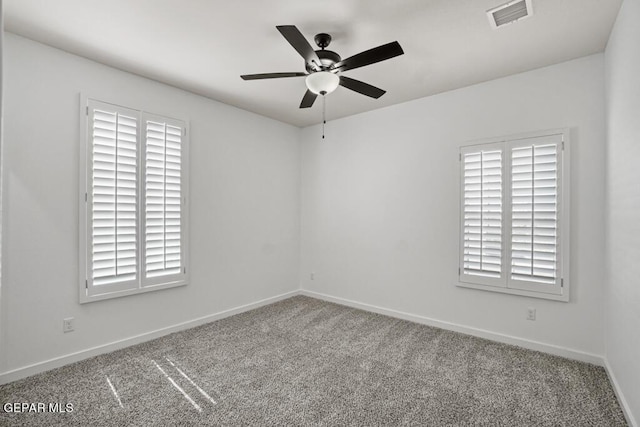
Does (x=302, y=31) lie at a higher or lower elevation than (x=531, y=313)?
higher

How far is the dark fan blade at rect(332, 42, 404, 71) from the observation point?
2.34 metres

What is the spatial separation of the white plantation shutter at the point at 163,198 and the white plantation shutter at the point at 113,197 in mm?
140

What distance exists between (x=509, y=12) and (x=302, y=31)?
1.53m

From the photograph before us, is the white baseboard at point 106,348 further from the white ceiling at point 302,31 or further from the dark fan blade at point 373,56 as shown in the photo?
the dark fan blade at point 373,56

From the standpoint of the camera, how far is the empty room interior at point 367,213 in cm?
252

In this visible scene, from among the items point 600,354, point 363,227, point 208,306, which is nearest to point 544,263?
point 600,354

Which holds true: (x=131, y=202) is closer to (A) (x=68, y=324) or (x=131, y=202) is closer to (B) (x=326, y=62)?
(A) (x=68, y=324)

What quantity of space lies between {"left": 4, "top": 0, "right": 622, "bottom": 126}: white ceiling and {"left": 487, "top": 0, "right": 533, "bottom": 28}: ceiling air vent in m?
0.07

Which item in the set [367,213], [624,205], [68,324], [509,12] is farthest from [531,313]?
[68,324]

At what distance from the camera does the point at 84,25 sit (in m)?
2.70

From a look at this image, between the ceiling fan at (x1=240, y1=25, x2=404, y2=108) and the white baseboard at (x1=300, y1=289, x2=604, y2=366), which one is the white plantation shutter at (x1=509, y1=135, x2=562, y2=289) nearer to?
the white baseboard at (x1=300, y1=289, x2=604, y2=366)

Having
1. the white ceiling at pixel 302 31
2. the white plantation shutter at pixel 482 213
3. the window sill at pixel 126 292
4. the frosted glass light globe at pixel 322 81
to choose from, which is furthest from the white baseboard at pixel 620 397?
the window sill at pixel 126 292

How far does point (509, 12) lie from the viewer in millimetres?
2520

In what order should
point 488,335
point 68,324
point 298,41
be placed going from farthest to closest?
point 488,335, point 68,324, point 298,41
